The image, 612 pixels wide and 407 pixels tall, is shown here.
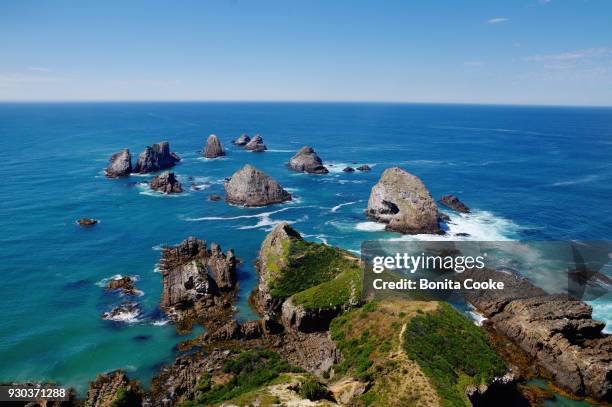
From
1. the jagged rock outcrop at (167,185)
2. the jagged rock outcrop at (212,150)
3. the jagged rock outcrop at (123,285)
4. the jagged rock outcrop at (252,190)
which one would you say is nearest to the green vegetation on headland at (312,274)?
the jagged rock outcrop at (123,285)

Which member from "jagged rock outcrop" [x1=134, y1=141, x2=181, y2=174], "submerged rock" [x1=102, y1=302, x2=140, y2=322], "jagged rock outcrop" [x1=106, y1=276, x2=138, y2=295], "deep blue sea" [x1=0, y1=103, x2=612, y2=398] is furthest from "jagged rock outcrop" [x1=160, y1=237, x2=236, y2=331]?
"jagged rock outcrop" [x1=134, y1=141, x2=181, y2=174]

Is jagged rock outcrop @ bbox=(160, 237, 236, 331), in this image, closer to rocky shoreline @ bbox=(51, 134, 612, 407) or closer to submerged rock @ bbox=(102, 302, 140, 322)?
rocky shoreline @ bbox=(51, 134, 612, 407)

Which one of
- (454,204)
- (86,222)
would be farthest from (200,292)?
(454,204)

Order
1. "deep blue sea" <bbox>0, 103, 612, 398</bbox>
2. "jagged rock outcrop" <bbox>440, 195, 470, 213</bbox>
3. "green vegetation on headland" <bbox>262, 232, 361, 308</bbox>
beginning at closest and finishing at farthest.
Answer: "deep blue sea" <bbox>0, 103, 612, 398</bbox> < "green vegetation on headland" <bbox>262, 232, 361, 308</bbox> < "jagged rock outcrop" <bbox>440, 195, 470, 213</bbox>

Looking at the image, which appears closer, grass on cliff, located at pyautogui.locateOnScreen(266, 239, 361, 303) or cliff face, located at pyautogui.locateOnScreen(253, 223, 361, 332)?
cliff face, located at pyautogui.locateOnScreen(253, 223, 361, 332)

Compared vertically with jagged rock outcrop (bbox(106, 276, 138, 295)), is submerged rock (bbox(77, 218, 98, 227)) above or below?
above

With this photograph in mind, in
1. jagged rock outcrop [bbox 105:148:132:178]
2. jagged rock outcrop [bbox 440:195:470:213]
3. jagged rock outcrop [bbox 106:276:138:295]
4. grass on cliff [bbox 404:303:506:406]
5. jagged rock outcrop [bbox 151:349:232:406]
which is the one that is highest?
jagged rock outcrop [bbox 105:148:132:178]

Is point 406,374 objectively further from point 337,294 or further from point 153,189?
point 153,189
